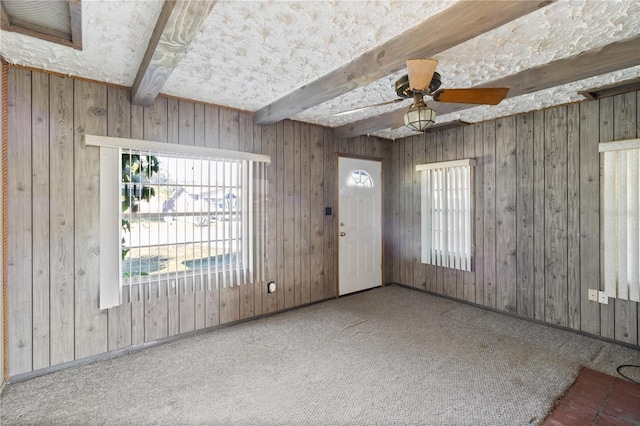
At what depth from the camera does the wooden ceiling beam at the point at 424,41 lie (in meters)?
1.41

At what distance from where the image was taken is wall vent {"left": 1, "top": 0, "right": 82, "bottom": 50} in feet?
5.36

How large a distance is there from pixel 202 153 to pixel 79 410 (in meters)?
2.21

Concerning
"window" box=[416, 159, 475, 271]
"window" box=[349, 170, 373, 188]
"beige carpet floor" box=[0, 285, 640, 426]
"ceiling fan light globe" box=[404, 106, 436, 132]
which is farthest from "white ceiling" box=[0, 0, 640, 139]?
"beige carpet floor" box=[0, 285, 640, 426]

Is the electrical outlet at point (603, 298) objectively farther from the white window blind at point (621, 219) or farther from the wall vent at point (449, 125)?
the wall vent at point (449, 125)

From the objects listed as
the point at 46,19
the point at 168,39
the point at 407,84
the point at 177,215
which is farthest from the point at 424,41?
the point at 177,215

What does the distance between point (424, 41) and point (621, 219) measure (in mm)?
2670

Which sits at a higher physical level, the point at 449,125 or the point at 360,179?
the point at 449,125

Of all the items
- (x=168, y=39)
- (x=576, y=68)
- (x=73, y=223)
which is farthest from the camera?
(x=73, y=223)

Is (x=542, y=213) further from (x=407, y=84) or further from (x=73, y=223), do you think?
(x=73, y=223)

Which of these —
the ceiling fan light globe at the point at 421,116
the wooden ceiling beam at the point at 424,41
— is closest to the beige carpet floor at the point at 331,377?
the ceiling fan light globe at the point at 421,116

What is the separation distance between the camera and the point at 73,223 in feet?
8.16

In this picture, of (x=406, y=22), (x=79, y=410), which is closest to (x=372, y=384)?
(x=79, y=410)

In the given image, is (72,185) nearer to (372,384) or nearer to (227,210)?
(227,210)

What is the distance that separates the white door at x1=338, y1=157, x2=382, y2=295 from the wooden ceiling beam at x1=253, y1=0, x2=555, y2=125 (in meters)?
1.90
